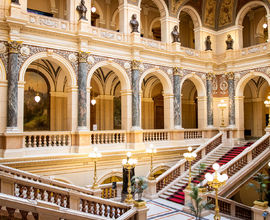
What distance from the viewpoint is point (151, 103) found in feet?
69.7

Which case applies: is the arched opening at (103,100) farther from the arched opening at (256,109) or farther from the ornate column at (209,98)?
the arched opening at (256,109)

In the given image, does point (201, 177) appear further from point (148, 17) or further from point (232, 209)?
Result: point (148, 17)

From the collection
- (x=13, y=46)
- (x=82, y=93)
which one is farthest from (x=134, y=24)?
(x=13, y=46)

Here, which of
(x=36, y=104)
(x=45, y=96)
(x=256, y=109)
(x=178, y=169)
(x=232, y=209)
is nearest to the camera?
(x=232, y=209)

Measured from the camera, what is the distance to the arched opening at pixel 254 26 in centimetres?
1975

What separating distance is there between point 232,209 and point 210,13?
13.6m

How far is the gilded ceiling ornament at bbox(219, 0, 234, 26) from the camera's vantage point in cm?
1906

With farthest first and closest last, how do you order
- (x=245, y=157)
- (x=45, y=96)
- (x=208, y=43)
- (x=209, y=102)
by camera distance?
(x=208, y=43) < (x=209, y=102) < (x=45, y=96) < (x=245, y=157)

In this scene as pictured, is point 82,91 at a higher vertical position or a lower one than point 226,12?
lower

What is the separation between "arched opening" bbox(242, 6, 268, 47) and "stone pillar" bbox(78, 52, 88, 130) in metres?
12.9

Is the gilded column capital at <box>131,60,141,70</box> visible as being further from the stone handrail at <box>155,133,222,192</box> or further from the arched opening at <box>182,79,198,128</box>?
the arched opening at <box>182,79,198,128</box>

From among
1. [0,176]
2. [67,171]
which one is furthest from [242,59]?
[0,176]

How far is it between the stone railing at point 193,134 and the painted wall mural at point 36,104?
336 inches

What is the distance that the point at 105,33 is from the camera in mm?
14594
